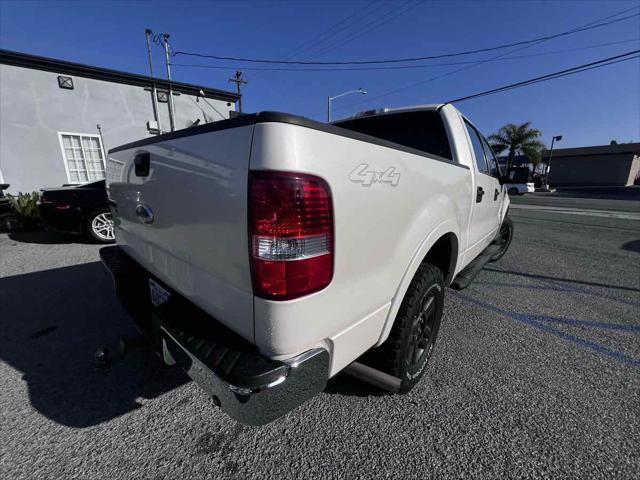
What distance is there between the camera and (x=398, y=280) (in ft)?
5.10

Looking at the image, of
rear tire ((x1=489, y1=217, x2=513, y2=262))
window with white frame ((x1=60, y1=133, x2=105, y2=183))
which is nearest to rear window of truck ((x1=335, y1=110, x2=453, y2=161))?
rear tire ((x1=489, y1=217, x2=513, y2=262))

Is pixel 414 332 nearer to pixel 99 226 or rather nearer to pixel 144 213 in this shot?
pixel 144 213

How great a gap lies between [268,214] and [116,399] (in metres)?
1.88

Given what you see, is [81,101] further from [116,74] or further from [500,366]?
[500,366]

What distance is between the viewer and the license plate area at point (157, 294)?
5.48 ft

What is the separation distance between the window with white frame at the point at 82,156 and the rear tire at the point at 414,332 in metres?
13.5

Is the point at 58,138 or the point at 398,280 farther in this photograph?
the point at 58,138

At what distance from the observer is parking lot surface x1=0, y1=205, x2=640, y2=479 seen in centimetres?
152

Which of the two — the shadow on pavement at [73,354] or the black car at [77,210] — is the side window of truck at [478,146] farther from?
the black car at [77,210]

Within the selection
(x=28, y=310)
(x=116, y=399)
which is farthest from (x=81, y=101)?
(x=116, y=399)

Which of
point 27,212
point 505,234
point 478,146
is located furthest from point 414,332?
point 27,212

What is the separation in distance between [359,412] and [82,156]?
13.7m

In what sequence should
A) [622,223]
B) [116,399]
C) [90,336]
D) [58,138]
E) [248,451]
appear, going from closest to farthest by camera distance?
[248,451] → [116,399] → [90,336] → [622,223] → [58,138]

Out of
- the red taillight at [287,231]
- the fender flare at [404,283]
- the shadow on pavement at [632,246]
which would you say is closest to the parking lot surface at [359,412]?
the fender flare at [404,283]
